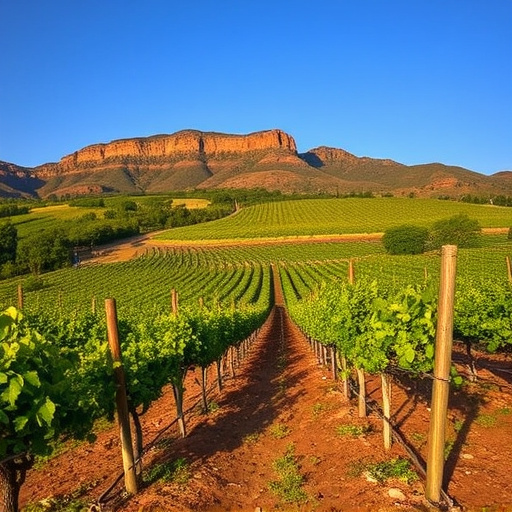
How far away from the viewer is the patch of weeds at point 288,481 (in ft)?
20.3

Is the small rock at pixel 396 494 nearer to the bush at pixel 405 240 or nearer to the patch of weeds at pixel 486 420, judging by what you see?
the patch of weeds at pixel 486 420

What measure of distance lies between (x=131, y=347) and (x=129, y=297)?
117 feet

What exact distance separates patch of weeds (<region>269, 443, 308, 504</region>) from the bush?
6302 cm

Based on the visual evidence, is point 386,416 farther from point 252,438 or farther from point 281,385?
point 281,385

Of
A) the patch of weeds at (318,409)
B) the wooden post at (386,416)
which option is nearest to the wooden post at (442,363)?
the wooden post at (386,416)

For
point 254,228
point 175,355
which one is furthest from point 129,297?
point 254,228

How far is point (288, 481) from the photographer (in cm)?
671

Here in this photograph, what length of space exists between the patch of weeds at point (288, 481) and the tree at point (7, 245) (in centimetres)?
8388

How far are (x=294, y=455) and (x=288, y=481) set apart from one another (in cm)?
112

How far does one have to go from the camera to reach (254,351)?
24.4m

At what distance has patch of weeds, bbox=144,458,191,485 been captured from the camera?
22.5ft

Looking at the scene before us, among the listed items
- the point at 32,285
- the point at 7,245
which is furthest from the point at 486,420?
the point at 7,245

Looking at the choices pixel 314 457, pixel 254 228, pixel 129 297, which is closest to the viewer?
pixel 314 457

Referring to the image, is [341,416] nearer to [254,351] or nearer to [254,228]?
[254,351]
